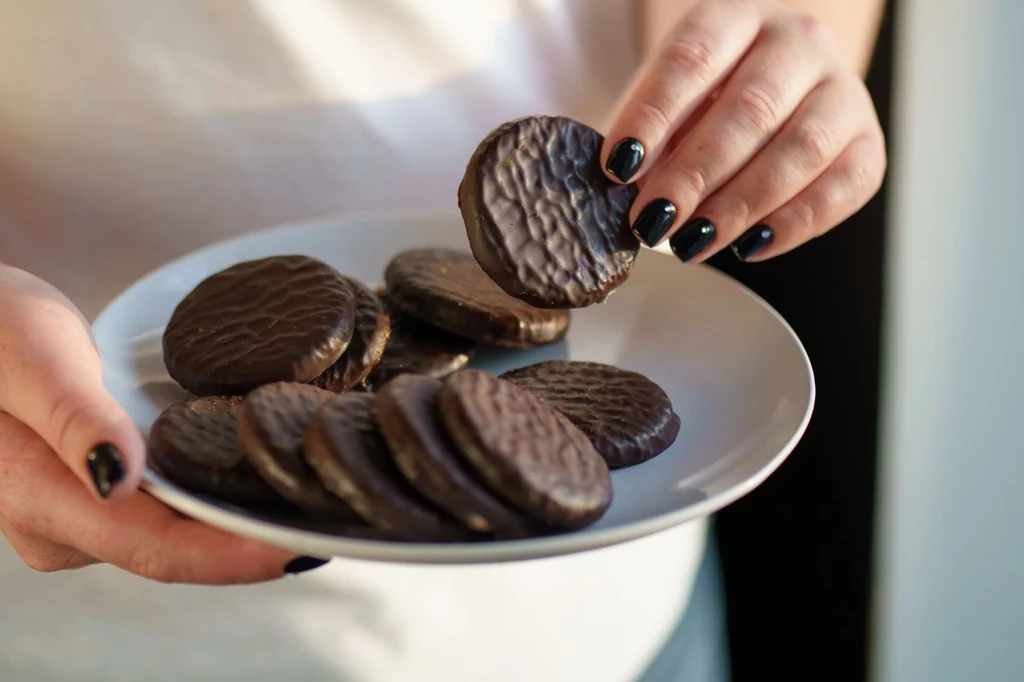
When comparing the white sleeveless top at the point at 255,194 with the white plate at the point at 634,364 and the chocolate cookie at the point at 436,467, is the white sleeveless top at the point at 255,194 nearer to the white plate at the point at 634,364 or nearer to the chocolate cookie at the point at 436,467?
the white plate at the point at 634,364

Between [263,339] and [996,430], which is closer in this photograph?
[263,339]

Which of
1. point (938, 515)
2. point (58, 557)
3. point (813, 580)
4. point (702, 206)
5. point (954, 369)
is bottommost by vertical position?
point (813, 580)

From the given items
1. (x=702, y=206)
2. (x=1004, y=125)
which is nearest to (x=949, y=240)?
(x=1004, y=125)

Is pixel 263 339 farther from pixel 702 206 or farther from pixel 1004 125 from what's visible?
pixel 1004 125

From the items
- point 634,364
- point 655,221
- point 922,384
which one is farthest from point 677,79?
point 922,384

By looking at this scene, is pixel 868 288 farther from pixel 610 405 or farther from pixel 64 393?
pixel 64 393

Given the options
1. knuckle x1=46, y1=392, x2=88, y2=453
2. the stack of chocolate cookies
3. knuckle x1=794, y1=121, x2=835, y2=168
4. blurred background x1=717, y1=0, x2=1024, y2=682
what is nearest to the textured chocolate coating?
the stack of chocolate cookies

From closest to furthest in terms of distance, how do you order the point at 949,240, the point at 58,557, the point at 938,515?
the point at 58,557
the point at 949,240
the point at 938,515

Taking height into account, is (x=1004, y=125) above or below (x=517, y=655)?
above
